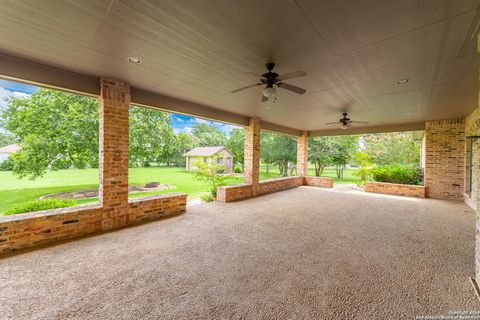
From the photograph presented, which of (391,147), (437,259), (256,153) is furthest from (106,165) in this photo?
(391,147)

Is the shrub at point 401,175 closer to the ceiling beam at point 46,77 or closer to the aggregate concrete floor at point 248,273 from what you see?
the aggregate concrete floor at point 248,273

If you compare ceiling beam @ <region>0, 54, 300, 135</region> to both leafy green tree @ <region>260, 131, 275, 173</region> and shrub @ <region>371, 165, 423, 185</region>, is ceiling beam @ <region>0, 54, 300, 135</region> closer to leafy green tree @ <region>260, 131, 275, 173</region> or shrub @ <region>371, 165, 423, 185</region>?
shrub @ <region>371, 165, 423, 185</region>

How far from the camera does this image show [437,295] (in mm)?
2002

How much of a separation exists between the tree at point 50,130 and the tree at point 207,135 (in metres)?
15.7

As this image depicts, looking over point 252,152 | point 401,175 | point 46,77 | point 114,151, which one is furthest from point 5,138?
point 401,175

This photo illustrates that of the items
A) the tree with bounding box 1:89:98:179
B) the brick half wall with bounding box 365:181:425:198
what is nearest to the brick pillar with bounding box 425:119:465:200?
the brick half wall with bounding box 365:181:425:198

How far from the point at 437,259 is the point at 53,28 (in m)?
5.74

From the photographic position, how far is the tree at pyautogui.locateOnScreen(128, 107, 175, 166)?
27.7 feet

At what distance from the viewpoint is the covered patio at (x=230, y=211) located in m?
1.85

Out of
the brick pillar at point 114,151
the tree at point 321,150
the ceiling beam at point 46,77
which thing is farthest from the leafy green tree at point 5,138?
the tree at point 321,150

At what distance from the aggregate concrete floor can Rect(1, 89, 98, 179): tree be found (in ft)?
17.4

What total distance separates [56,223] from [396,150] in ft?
51.8

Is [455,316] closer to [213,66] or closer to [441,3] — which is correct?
[441,3]

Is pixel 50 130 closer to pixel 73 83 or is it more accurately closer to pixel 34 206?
pixel 34 206
